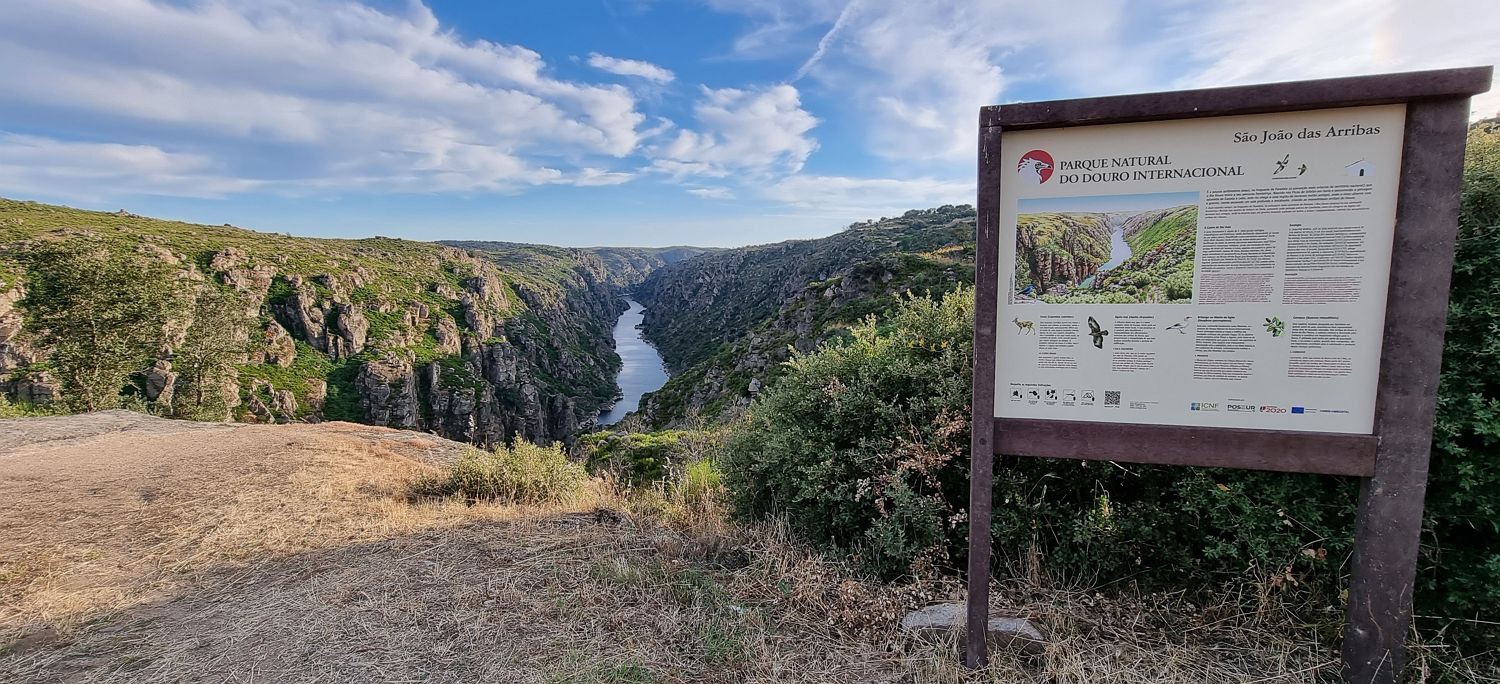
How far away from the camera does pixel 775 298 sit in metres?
112

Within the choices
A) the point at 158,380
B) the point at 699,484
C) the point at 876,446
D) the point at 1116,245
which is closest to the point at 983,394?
the point at 1116,245

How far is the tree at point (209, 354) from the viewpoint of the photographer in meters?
28.4

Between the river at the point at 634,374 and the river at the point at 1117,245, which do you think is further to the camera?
the river at the point at 634,374

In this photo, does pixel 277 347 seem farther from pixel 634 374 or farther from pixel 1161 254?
pixel 1161 254

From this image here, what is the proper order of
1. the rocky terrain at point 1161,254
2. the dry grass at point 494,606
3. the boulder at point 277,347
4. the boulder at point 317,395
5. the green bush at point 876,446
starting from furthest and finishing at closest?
the boulder at point 277,347, the boulder at point 317,395, the green bush at point 876,446, the dry grass at point 494,606, the rocky terrain at point 1161,254

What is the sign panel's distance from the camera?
2562 millimetres

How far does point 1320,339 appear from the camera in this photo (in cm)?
262

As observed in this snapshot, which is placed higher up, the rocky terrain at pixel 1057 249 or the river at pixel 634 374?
the rocky terrain at pixel 1057 249

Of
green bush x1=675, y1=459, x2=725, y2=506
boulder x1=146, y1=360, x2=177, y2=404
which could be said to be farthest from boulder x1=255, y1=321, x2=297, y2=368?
green bush x1=675, y1=459, x2=725, y2=506

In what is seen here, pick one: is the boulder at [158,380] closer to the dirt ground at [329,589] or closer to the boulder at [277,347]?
the boulder at [277,347]

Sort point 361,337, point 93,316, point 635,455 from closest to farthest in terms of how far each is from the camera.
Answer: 1. point 635,455
2. point 93,316
3. point 361,337

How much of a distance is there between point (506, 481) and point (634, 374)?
4984 inches

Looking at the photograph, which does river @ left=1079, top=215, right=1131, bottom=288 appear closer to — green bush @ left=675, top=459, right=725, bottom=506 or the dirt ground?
the dirt ground

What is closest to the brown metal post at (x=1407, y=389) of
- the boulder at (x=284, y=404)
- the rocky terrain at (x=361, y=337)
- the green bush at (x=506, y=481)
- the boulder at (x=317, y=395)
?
the green bush at (x=506, y=481)
